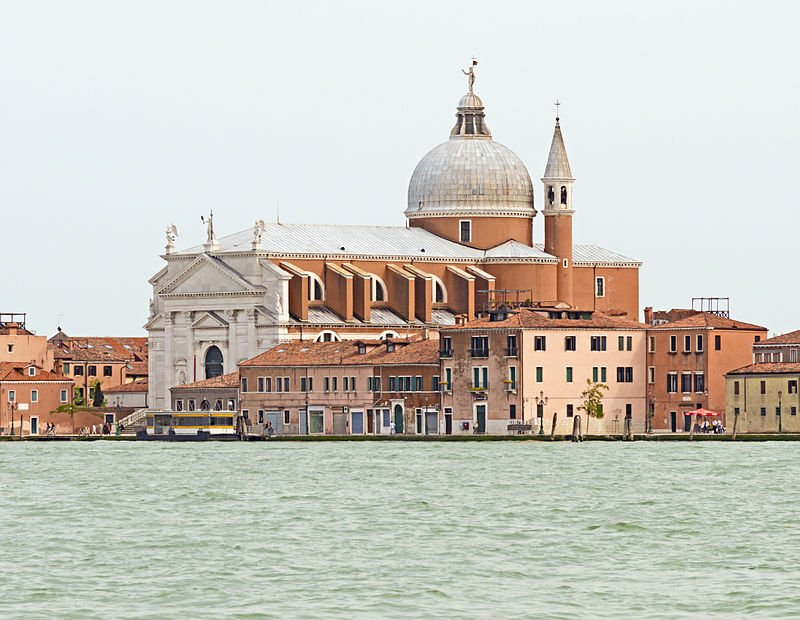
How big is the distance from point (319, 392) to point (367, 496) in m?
28.9

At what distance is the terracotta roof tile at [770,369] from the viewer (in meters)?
62.4

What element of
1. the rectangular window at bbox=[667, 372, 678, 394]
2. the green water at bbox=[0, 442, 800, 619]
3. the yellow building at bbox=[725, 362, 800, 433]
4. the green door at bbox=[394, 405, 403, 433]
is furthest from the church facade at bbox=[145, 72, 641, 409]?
the green water at bbox=[0, 442, 800, 619]

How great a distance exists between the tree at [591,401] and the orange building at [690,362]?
265cm

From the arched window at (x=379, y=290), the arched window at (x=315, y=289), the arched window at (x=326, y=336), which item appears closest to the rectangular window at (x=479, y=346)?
the arched window at (x=326, y=336)

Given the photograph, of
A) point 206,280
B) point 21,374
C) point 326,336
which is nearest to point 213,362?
point 206,280

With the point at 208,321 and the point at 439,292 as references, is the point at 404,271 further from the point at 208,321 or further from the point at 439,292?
the point at 208,321

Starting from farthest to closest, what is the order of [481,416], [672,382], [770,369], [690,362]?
1. [672,382]
2. [690,362]
3. [481,416]
4. [770,369]

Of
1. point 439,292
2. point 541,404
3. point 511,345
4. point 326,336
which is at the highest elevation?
point 439,292

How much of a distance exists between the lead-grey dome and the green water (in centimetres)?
3158

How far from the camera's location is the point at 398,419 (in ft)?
222

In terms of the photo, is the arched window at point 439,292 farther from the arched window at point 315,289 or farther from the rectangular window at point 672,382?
the rectangular window at point 672,382

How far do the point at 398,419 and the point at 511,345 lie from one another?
4.78m

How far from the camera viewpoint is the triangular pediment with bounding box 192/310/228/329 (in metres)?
77.5

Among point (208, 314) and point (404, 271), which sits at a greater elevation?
point (404, 271)
